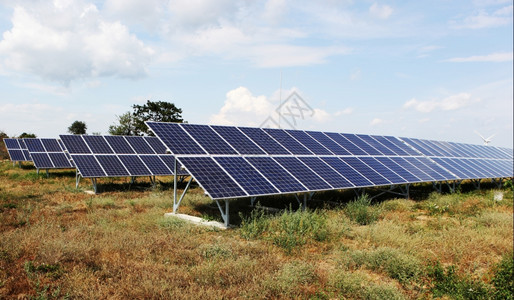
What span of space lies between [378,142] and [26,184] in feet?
80.4

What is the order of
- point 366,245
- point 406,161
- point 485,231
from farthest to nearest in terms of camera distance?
point 406,161
point 485,231
point 366,245

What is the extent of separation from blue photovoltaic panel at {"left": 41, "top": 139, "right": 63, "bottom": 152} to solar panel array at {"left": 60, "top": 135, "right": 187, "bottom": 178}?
12.8 metres

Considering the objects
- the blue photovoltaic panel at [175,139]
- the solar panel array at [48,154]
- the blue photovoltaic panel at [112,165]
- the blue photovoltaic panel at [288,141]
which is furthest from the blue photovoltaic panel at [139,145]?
the blue photovoltaic panel at [175,139]

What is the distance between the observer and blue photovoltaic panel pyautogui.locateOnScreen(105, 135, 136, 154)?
82.8 ft

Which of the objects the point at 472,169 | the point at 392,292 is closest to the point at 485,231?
the point at 392,292

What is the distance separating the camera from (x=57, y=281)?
25.4ft

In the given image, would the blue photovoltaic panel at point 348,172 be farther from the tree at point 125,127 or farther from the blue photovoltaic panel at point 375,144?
the tree at point 125,127

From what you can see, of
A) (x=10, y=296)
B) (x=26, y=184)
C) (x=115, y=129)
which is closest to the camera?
(x=10, y=296)

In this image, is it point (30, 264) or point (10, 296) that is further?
point (30, 264)

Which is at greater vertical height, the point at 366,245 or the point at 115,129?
the point at 115,129

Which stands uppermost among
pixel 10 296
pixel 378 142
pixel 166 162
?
pixel 378 142

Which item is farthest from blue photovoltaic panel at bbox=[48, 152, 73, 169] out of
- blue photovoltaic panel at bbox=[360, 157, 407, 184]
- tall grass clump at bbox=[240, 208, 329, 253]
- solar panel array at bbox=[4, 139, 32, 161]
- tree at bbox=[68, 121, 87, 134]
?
tree at bbox=[68, 121, 87, 134]

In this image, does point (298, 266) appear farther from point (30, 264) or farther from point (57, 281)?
point (30, 264)

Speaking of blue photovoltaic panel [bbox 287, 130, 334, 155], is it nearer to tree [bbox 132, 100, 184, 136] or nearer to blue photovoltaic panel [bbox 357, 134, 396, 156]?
blue photovoltaic panel [bbox 357, 134, 396, 156]
